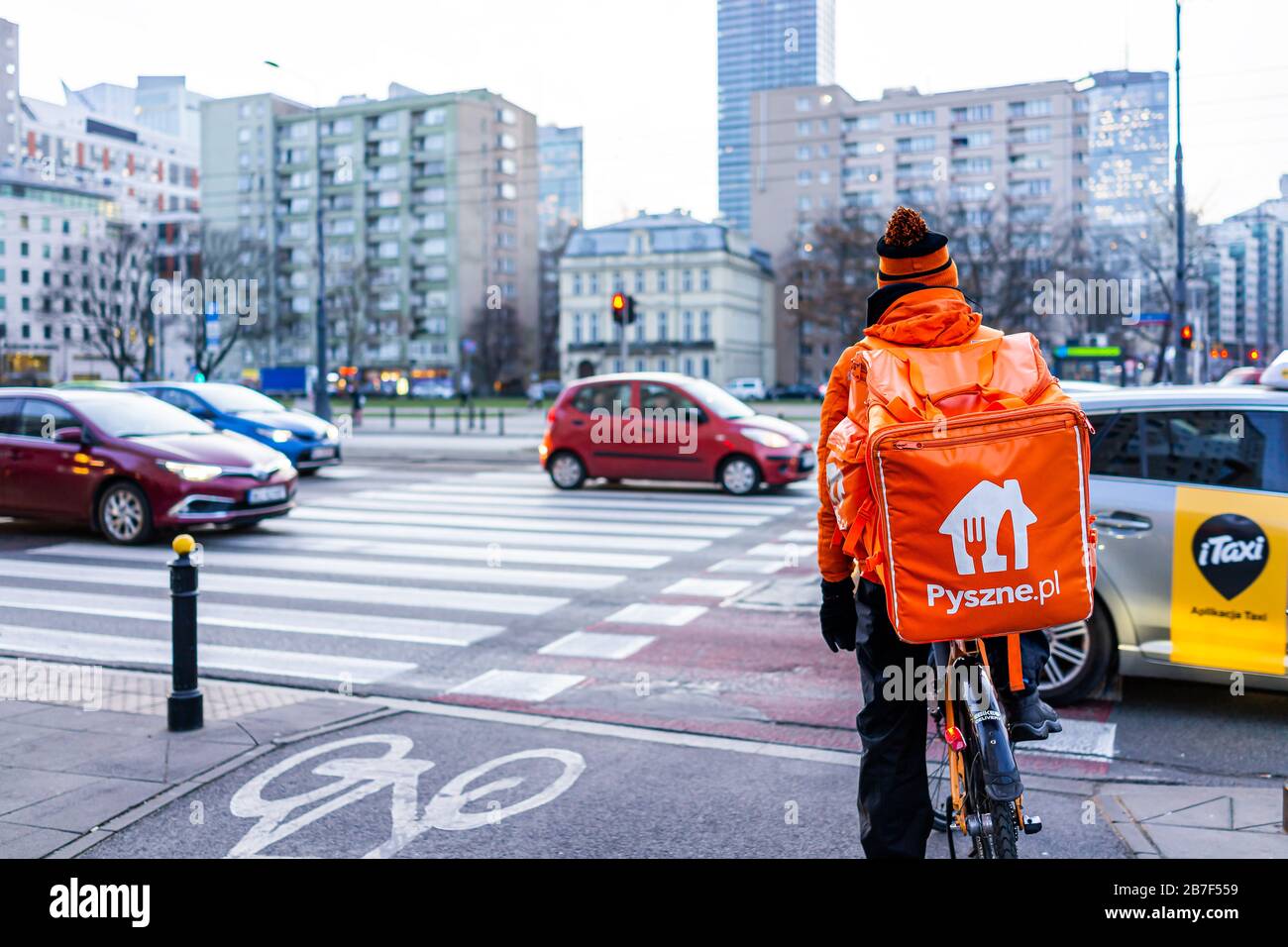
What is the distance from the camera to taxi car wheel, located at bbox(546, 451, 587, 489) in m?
18.1

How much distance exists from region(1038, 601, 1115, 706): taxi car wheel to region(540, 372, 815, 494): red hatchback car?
10888 millimetres

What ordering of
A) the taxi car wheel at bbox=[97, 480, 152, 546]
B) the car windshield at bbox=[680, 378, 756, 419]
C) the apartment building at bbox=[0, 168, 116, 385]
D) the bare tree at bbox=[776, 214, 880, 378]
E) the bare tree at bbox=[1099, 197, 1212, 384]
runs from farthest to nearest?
the apartment building at bbox=[0, 168, 116, 385] → the bare tree at bbox=[776, 214, 880, 378] → the bare tree at bbox=[1099, 197, 1212, 384] → the car windshield at bbox=[680, 378, 756, 419] → the taxi car wheel at bbox=[97, 480, 152, 546]

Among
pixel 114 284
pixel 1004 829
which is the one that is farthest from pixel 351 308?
pixel 1004 829

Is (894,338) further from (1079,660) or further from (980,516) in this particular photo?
(1079,660)

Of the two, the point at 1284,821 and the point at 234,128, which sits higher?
the point at 234,128

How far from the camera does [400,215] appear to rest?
358 feet

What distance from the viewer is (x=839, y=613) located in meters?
3.62

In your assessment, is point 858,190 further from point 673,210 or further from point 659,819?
point 659,819

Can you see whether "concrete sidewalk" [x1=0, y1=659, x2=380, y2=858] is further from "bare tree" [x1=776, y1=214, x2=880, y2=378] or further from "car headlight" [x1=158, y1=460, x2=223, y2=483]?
"bare tree" [x1=776, y1=214, x2=880, y2=378]

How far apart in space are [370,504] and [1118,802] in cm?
1256

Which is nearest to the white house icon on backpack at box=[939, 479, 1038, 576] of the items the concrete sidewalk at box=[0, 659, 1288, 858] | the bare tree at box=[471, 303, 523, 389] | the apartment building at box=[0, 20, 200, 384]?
the concrete sidewalk at box=[0, 659, 1288, 858]

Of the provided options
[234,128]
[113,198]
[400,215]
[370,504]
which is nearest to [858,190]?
[400,215]

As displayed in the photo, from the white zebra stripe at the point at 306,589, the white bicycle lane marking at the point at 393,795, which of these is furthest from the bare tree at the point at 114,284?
the white bicycle lane marking at the point at 393,795
